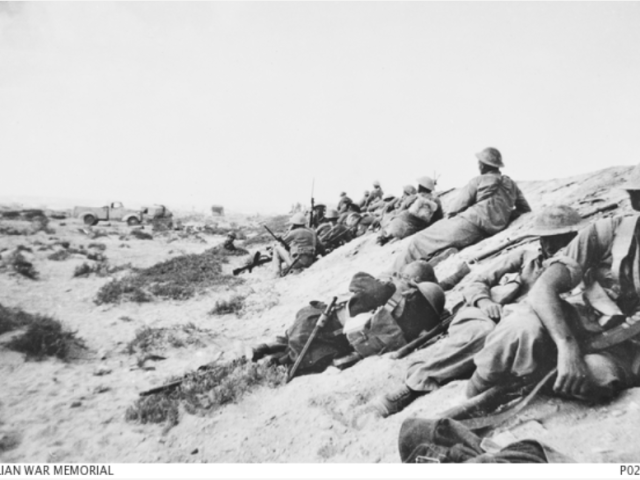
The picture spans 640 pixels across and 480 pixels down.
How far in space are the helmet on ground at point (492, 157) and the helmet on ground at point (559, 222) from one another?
3.15m

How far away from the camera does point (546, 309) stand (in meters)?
2.02

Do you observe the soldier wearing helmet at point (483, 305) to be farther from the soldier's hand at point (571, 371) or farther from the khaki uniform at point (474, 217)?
the khaki uniform at point (474, 217)

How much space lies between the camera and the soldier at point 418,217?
7.52 metres

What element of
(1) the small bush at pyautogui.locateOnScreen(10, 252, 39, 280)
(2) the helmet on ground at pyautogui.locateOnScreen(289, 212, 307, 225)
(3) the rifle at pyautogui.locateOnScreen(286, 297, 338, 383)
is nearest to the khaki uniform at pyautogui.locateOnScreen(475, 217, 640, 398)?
(3) the rifle at pyautogui.locateOnScreen(286, 297, 338, 383)

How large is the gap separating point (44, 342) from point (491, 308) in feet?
17.0

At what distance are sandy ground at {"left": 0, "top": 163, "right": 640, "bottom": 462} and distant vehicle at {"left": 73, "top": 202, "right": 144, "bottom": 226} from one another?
16428 mm

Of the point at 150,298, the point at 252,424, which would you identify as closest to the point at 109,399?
the point at 252,424

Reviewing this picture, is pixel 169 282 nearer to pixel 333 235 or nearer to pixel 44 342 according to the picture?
pixel 44 342

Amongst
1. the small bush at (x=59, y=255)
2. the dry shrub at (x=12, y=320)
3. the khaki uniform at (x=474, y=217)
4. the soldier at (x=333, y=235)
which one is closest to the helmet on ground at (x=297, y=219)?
the soldier at (x=333, y=235)

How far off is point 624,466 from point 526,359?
0.66 m

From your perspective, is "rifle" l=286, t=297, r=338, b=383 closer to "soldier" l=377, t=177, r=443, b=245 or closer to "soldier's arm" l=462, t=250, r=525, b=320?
"soldier's arm" l=462, t=250, r=525, b=320

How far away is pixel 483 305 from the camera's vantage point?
2.70m

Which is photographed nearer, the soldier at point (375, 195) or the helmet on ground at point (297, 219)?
the helmet on ground at point (297, 219)

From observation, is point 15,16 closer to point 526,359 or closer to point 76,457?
point 76,457
